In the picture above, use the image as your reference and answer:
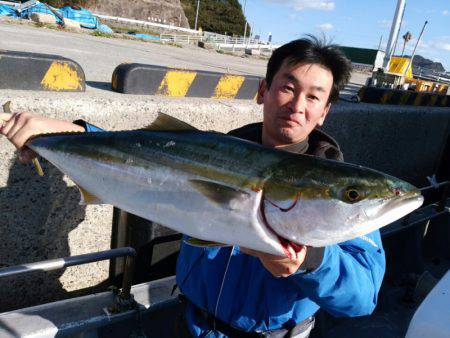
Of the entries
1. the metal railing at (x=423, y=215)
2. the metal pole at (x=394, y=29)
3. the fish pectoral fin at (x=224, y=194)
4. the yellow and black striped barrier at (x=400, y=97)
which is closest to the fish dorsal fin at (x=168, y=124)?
A: the fish pectoral fin at (x=224, y=194)

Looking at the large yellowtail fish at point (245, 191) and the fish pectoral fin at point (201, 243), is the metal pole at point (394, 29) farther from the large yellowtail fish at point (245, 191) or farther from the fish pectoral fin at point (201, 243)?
the fish pectoral fin at point (201, 243)

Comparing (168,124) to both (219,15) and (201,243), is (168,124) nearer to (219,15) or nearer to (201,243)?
(201,243)

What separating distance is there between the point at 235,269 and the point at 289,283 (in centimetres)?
28

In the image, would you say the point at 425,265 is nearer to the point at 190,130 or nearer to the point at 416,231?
the point at 416,231

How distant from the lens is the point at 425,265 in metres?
5.21

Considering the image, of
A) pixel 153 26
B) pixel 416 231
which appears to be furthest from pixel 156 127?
pixel 153 26

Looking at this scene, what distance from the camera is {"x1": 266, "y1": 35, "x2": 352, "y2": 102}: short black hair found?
2.07 metres

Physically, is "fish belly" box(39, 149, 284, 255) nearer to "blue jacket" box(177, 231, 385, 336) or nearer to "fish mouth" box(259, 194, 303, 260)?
"fish mouth" box(259, 194, 303, 260)

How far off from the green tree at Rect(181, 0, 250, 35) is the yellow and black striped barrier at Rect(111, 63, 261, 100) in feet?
286

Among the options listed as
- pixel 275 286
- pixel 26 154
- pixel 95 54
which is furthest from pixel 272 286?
pixel 95 54

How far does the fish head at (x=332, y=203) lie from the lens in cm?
138

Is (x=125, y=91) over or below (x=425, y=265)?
over

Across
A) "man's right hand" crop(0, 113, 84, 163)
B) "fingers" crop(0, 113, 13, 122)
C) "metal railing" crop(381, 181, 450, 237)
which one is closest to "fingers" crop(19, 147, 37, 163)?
"man's right hand" crop(0, 113, 84, 163)

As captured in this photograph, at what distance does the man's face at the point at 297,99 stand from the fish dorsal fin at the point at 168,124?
1.67ft
